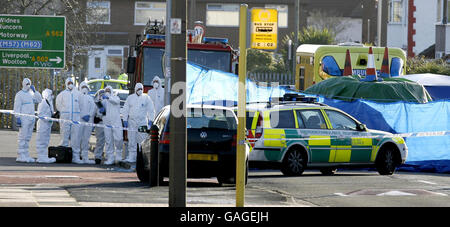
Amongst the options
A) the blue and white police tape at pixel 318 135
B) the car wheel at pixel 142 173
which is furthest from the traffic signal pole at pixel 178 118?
the blue and white police tape at pixel 318 135

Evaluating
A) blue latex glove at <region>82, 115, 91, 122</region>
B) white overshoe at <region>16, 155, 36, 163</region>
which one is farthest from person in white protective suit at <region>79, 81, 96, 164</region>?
white overshoe at <region>16, 155, 36, 163</region>

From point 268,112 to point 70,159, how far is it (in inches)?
210

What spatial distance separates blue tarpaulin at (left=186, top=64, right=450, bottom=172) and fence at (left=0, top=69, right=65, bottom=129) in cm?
1136

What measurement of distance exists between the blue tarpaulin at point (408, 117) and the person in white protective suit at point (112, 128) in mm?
1745

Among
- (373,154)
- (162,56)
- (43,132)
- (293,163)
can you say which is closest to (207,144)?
(293,163)

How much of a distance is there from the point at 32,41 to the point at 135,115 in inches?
133

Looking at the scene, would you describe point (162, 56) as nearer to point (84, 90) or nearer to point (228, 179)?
point (84, 90)

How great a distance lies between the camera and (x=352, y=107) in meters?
22.3

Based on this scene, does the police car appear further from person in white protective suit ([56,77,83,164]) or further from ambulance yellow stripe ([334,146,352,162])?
person in white protective suit ([56,77,83,164])

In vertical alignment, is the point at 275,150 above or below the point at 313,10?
below

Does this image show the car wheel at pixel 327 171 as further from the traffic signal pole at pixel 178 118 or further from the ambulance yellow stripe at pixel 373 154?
the traffic signal pole at pixel 178 118
